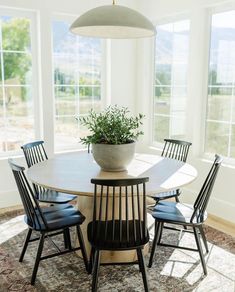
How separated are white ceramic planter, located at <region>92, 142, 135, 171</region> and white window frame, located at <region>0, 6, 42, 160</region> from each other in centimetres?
187

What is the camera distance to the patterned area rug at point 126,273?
8.09 ft

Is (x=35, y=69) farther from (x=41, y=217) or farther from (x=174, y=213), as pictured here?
(x=174, y=213)

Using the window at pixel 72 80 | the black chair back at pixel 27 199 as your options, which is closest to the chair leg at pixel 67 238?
the black chair back at pixel 27 199

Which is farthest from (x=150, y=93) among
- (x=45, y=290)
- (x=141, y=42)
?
(x=45, y=290)

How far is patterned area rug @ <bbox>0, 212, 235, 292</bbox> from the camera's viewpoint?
246 centimetres

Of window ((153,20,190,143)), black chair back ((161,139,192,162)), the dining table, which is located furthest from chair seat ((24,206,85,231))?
window ((153,20,190,143))

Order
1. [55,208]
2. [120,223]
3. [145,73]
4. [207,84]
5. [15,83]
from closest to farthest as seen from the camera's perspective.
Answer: [120,223] → [55,208] → [207,84] → [15,83] → [145,73]

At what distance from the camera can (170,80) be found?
4602 millimetres

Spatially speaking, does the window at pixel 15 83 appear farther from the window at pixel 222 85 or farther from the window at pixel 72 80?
the window at pixel 222 85

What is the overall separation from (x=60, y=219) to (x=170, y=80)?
2759 millimetres

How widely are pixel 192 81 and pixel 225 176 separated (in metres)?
1.23

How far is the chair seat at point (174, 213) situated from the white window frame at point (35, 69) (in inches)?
84.7

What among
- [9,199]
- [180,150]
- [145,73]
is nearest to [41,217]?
[180,150]

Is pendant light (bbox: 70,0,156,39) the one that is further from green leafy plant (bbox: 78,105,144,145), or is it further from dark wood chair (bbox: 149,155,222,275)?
dark wood chair (bbox: 149,155,222,275)
